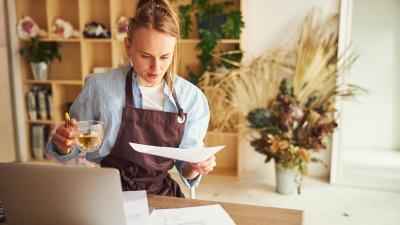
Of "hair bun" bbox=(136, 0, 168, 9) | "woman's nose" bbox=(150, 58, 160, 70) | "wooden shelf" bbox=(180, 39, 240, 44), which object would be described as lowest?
"woman's nose" bbox=(150, 58, 160, 70)

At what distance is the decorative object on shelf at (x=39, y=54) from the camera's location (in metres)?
3.62

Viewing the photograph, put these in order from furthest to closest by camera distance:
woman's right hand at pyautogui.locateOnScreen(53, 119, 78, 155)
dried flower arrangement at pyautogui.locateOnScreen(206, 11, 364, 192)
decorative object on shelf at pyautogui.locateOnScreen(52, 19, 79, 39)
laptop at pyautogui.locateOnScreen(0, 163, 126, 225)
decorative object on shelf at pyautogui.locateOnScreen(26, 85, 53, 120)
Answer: decorative object on shelf at pyautogui.locateOnScreen(26, 85, 53, 120), decorative object on shelf at pyautogui.locateOnScreen(52, 19, 79, 39), dried flower arrangement at pyautogui.locateOnScreen(206, 11, 364, 192), woman's right hand at pyautogui.locateOnScreen(53, 119, 78, 155), laptop at pyautogui.locateOnScreen(0, 163, 126, 225)

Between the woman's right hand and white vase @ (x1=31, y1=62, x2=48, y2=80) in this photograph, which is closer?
the woman's right hand

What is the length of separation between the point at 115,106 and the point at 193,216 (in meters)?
0.50

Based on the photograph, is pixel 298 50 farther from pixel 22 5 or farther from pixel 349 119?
pixel 22 5

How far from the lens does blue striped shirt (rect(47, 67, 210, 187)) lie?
136 centimetres

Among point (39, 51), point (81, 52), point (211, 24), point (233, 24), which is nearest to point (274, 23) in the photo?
point (233, 24)

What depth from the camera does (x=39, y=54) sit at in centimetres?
362

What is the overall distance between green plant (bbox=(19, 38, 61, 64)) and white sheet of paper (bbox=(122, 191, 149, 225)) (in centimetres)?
276

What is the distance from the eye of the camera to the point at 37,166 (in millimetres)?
853

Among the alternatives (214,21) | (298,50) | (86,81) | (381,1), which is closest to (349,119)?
(298,50)

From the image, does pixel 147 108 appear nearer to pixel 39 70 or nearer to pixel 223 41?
pixel 223 41

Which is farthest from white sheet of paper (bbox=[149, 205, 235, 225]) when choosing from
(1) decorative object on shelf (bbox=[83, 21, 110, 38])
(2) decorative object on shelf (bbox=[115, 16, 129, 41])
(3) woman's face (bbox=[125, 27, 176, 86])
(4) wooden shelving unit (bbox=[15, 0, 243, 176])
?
(1) decorative object on shelf (bbox=[83, 21, 110, 38])

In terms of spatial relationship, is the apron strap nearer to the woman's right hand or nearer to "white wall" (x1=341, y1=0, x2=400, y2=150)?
the woman's right hand
